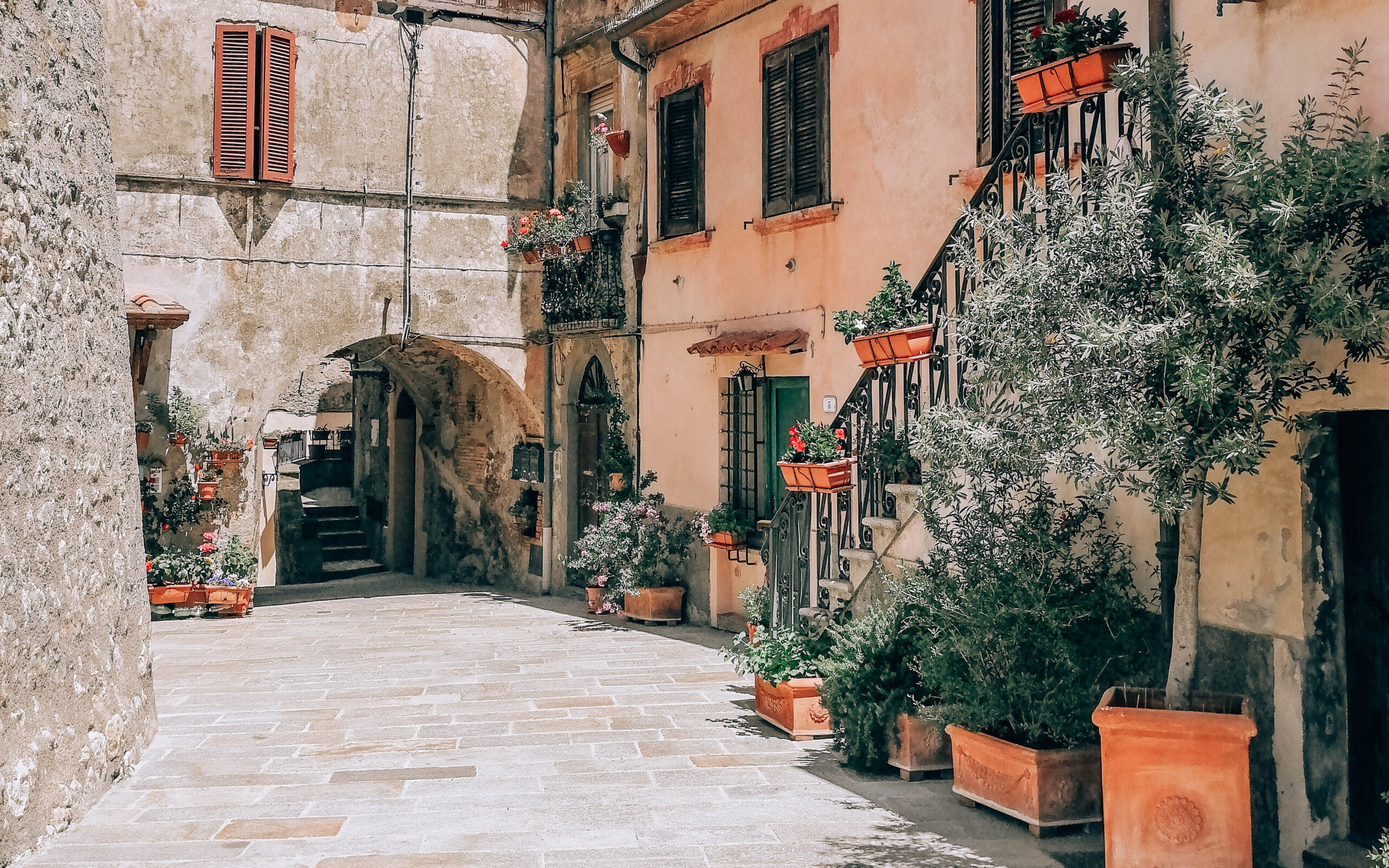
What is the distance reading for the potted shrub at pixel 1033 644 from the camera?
5.41m

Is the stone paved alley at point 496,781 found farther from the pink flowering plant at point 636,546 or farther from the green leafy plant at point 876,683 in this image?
the pink flowering plant at point 636,546

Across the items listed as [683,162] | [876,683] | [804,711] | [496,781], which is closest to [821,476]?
[804,711]

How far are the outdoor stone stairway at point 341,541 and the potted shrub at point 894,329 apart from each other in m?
14.4

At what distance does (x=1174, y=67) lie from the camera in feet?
14.9

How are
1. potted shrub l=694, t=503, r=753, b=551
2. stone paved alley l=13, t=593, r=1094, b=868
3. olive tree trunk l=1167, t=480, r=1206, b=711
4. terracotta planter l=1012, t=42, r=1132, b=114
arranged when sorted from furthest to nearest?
1. potted shrub l=694, t=503, r=753, b=551
2. stone paved alley l=13, t=593, r=1094, b=868
3. terracotta planter l=1012, t=42, r=1132, b=114
4. olive tree trunk l=1167, t=480, r=1206, b=711

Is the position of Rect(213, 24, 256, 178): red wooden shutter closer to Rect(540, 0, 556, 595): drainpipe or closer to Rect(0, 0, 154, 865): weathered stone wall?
Rect(540, 0, 556, 595): drainpipe

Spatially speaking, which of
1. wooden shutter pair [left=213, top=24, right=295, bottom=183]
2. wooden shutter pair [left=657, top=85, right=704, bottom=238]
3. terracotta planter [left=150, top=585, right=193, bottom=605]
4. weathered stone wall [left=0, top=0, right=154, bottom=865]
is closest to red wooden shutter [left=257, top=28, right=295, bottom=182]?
wooden shutter pair [left=213, top=24, right=295, bottom=183]

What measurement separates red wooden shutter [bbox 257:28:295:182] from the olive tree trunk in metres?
11.5

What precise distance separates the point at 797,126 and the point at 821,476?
13.9 ft

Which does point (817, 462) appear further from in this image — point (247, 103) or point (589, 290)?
point (247, 103)

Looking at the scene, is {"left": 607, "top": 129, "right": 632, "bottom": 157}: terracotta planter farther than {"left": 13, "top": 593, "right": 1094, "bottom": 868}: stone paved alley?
Yes

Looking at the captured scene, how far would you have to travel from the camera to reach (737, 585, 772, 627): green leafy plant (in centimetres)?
855

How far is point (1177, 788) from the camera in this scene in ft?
15.1

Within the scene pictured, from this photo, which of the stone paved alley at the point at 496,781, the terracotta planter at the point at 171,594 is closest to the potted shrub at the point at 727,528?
the stone paved alley at the point at 496,781
